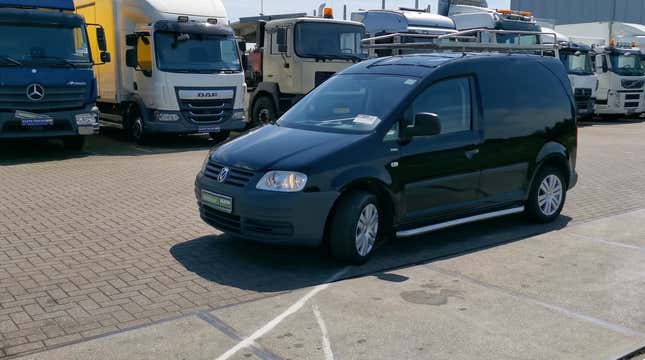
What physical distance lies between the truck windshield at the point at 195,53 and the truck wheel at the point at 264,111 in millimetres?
1874

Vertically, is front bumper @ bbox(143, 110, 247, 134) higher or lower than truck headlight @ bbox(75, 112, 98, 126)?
lower

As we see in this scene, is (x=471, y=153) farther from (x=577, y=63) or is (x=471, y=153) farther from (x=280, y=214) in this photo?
(x=577, y=63)

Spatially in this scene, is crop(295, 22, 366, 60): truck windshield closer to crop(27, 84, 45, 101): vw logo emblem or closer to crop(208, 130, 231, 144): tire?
crop(208, 130, 231, 144): tire

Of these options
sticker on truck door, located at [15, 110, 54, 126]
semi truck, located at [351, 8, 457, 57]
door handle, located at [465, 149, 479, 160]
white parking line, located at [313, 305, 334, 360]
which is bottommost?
white parking line, located at [313, 305, 334, 360]

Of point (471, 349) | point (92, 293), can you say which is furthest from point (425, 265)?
point (92, 293)

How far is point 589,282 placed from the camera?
605 centimetres

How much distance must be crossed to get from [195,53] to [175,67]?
1.77 ft

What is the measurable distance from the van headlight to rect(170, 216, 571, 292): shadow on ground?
→ 2.40ft

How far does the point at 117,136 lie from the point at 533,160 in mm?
11956

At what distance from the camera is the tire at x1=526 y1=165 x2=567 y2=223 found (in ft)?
26.2

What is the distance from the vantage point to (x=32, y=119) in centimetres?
1270

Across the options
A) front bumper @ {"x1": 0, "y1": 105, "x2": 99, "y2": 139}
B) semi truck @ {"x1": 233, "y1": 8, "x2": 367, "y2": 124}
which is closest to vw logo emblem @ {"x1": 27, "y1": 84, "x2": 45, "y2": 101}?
front bumper @ {"x1": 0, "y1": 105, "x2": 99, "y2": 139}

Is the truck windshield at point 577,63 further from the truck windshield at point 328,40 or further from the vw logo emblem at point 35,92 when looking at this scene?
the vw logo emblem at point 35,92

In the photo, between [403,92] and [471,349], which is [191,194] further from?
[471,349]
